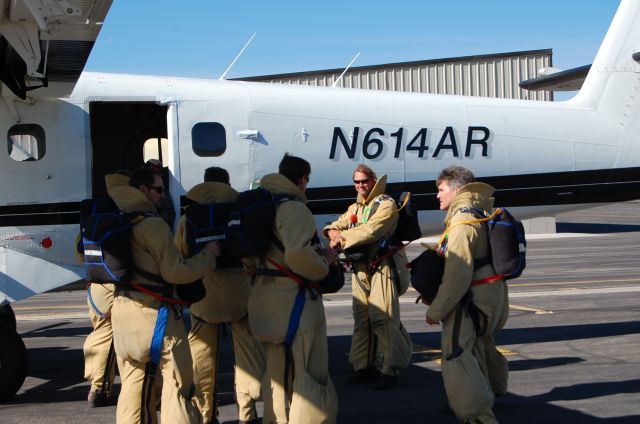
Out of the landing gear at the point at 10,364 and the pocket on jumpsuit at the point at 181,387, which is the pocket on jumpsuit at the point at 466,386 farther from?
the landing gear at the point at 10,364

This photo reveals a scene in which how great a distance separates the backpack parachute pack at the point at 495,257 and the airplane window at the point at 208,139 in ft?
11.2

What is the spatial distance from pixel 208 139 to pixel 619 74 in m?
5.32

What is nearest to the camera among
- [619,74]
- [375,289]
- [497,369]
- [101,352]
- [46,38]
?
[46,38]

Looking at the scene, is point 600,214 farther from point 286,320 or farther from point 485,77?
point 286,320

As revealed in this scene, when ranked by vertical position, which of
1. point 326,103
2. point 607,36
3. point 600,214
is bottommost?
point 600,214

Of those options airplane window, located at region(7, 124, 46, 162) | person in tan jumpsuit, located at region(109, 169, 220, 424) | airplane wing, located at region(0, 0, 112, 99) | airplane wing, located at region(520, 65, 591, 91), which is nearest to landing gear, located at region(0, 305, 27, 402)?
airplane window, located at region(7, 124, 46, 162)

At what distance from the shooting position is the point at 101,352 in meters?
7.79

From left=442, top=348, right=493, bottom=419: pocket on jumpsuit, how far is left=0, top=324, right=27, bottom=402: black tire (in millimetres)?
4228

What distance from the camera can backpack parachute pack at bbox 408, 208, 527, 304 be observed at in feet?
20.4

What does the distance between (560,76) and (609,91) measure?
2.83 m

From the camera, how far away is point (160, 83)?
9.13 m

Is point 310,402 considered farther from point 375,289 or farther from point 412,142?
point 412,142

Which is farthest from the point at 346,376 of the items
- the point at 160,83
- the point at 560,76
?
the point at 560,76

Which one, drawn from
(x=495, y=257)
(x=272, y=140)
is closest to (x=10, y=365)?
(x=272, y=140)
